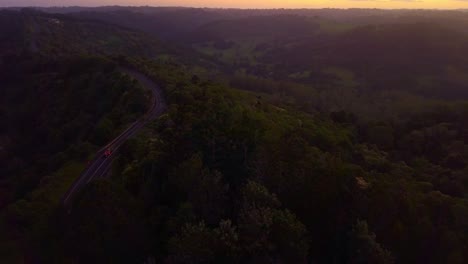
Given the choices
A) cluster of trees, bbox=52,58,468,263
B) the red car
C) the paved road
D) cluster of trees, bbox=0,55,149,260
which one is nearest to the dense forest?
cluster of trees, bbox=52,58,468,263

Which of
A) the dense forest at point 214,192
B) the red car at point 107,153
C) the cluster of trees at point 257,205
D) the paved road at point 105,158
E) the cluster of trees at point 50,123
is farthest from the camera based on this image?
the red car at point 107,153

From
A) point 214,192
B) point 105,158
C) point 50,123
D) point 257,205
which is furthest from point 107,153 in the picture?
point 50,123

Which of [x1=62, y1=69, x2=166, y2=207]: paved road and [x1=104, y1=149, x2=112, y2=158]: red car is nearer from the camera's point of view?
[x1=62, y1=69, x2=166, y2=207]: paved road

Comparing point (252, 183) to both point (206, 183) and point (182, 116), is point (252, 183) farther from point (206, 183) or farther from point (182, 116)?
point (182, 116)

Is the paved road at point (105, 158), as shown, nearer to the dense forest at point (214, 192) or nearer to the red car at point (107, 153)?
the red car at point (107, 153)

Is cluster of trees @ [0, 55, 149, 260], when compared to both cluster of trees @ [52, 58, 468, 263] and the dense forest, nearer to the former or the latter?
the dense forest

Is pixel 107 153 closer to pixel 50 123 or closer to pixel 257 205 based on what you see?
pixel 257 205

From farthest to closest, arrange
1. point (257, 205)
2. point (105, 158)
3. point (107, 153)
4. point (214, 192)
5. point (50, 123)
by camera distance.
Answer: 1. point (50, 123)
2. point (107, 153)
3. point (105, 158)
4. point (214, 192)
5. point (257, 205)

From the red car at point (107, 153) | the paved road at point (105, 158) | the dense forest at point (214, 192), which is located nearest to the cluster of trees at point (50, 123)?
the dense forest at point (214, 192)

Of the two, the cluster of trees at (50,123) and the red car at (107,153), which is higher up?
the red car at (107,153)

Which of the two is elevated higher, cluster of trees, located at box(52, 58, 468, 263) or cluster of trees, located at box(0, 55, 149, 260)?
cluster of trees, located at box(52, 58, 468, 263)

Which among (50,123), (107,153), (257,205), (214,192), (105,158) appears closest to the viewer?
(257,205)
